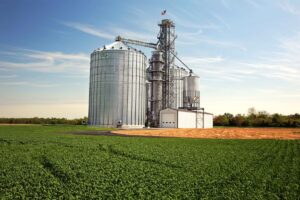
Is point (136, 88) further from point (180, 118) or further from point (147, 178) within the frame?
point (147, 178)

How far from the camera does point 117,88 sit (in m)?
59.1

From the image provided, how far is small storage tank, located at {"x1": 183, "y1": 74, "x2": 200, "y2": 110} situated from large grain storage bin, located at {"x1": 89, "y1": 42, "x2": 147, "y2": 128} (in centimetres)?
1570

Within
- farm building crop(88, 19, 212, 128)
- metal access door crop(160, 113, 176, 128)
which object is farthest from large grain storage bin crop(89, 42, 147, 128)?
metal access door crop(160, 113, 176, 128)

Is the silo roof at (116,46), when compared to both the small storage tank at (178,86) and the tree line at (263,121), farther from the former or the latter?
the tree line at (263,121)

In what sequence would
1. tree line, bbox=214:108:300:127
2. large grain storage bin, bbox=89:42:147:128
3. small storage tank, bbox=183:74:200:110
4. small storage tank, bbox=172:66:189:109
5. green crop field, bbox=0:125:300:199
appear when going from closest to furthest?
1. green crop field, bbox=0:125:300:199
2. large grain storage bin, bbox=89:42:147:128
3. small storage tank, bbox=183:74:200:110
4. small storage tank, bbox=172:66:189:109
5. tree line, bbox=214:108:300:127

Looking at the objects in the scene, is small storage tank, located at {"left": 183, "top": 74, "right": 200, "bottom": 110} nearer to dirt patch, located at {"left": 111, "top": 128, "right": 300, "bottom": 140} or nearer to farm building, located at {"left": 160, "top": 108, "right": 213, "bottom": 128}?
farm building, located at {"left": 160, "top": 108, "right": 213, "bottom": 128}

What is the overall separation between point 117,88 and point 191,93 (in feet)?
78.8

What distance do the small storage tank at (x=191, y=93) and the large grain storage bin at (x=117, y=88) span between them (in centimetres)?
1570

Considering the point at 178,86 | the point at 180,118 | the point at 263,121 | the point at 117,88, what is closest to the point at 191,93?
the point at 178,86

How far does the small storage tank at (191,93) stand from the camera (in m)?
72.5

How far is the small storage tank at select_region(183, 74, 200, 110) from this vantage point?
7250 cm

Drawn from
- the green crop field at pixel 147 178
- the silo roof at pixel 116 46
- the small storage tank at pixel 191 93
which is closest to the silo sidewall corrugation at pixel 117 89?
the silo roof at pixel 116 46

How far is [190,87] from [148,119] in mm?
16328

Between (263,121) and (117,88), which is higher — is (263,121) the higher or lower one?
the lower one
